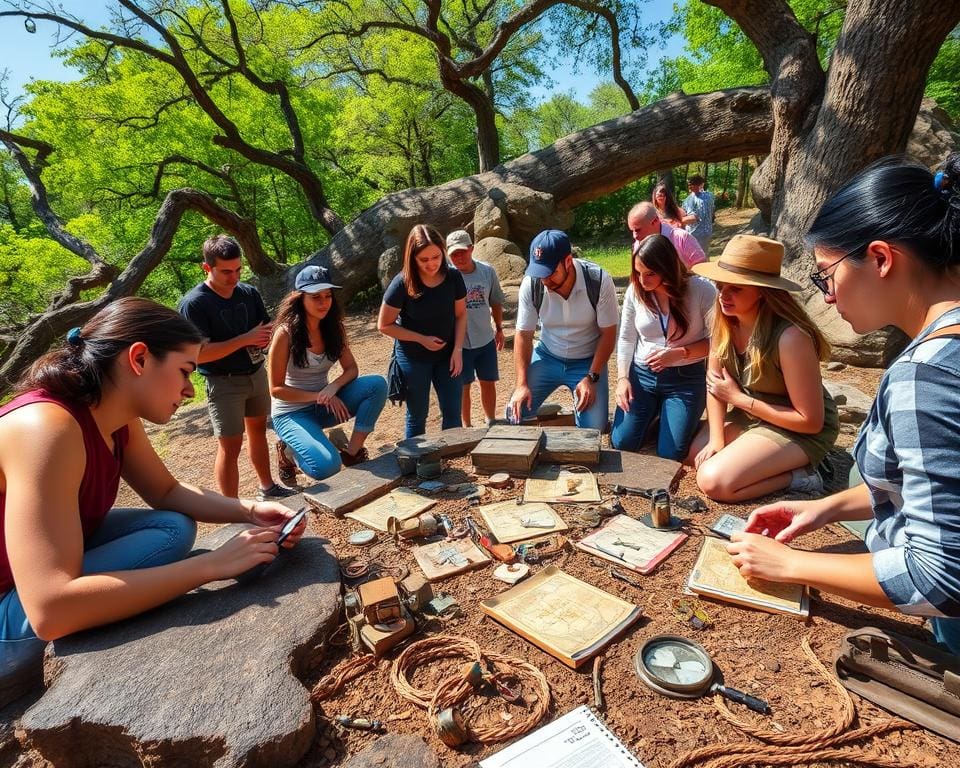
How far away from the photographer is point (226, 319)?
156 inches

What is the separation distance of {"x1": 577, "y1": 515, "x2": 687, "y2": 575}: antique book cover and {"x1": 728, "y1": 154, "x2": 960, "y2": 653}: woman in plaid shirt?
0.60 meters

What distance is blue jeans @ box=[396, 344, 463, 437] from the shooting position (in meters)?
4.63

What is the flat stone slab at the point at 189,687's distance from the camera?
159cm

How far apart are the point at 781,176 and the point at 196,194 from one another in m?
10.1

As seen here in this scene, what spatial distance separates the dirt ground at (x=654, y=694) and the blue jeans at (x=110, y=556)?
0.77 metres

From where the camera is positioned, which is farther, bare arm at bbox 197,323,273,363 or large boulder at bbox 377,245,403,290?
large boulder at bbox 377,245,403,290

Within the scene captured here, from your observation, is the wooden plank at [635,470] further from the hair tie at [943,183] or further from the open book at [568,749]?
the hair tie at [943,183]

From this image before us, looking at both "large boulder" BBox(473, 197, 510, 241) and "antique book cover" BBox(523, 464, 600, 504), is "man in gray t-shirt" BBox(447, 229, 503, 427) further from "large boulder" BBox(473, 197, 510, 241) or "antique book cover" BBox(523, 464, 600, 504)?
"large boulder" BBox(473, 197, 510, 241)

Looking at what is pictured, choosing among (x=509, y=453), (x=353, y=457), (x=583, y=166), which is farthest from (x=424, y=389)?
(x=583, y=166)

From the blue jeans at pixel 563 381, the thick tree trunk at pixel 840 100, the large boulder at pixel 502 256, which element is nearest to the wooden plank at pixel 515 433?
the blue jeans at pixel 563 381

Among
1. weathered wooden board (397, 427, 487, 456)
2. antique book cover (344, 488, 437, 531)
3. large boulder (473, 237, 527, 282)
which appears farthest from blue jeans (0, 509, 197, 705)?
large boulder (473, 237, 527, 282)

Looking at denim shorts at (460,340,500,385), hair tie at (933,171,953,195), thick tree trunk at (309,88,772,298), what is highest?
thick tree trunk at (309,88,772,298)

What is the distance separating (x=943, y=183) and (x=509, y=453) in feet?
7.49

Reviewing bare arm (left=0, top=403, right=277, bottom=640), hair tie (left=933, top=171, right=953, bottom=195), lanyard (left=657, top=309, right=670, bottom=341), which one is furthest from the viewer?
lanyard (left=657, top=309, right=670, bottom=341)
